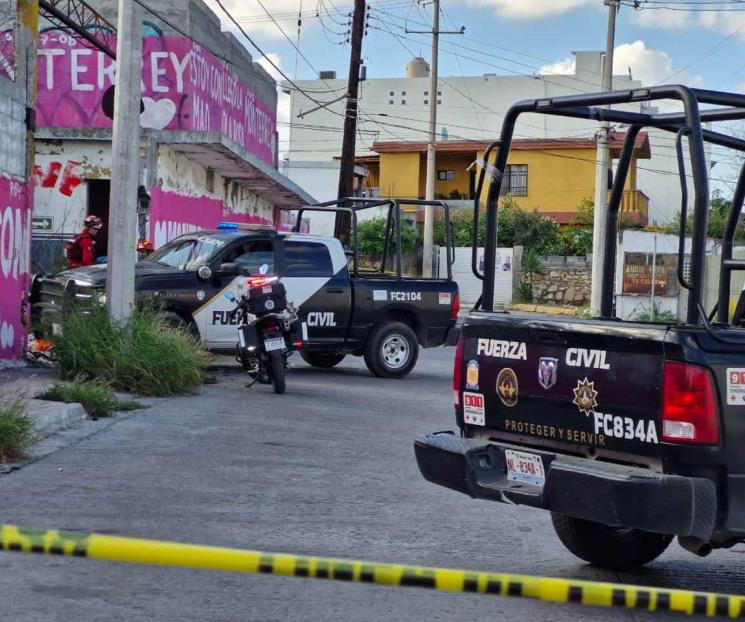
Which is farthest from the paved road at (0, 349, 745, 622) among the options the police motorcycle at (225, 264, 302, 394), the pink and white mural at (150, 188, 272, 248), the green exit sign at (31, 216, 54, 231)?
the green exit sign at (31, 216, 54, 231)

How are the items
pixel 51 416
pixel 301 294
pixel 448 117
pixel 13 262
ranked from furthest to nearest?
pixel 448 117 < pixel 301 294 < pixel 13 262 < pixel 51 416

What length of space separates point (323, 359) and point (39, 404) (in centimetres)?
775

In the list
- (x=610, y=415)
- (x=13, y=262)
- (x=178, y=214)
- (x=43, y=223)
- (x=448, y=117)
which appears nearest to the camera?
(x=610, y=415)

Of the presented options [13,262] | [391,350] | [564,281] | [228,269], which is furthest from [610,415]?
[564,281]

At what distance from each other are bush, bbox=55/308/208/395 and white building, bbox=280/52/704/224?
171 ft

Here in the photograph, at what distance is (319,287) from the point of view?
16594 millimetres

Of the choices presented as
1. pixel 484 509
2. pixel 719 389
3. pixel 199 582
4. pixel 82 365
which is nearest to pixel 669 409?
pixel 719 389

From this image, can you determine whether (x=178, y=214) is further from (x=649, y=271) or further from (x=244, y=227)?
(x=649, y=271)

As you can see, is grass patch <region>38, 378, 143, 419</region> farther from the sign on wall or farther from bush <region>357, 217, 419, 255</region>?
bush <region>357, 217, 419, 255</region>

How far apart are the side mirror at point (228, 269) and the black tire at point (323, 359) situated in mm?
2731

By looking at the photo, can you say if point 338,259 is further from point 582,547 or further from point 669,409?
point 669,409

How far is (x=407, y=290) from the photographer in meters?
17.3

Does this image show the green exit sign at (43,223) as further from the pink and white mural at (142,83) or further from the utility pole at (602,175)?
the utility pole at (602,175)

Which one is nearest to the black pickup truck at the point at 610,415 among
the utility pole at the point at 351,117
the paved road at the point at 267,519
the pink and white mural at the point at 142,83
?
the paved road at the point at 267,519
